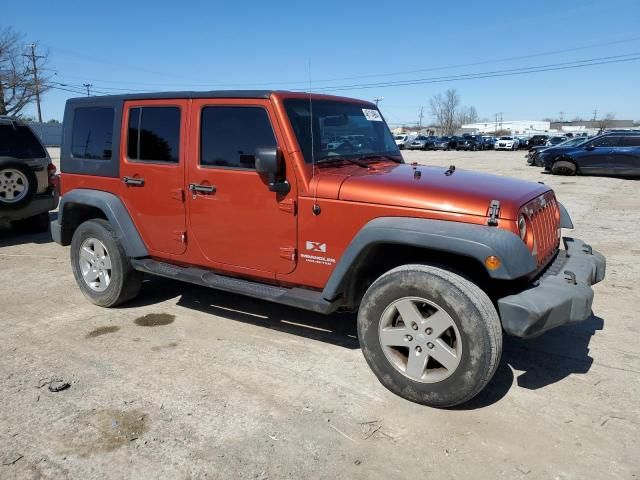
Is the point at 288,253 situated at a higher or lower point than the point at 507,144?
lower

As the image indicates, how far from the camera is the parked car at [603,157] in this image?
16.6 metres

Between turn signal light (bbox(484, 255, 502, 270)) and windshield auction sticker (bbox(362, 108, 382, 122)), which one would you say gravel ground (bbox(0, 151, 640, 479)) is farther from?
windshield auction sticker (bbox(362, 108, 382, 122))

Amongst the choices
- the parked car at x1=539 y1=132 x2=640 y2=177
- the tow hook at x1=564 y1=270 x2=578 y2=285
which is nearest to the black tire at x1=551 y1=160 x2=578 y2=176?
the parked car at x1=539 y1=132 x2=640 y2=177

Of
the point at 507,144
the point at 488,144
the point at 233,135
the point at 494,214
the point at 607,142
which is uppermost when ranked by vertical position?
the point at 488,144

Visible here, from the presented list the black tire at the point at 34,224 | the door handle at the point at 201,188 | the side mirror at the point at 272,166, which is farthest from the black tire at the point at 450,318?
the black tire at the point at 34,224

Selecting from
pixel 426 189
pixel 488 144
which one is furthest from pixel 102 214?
pixel 488 144

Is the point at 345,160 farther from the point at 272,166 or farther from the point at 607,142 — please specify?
the point at 607,142

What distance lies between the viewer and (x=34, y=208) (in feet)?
25.7

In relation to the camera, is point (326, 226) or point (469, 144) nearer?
point (326, 226)

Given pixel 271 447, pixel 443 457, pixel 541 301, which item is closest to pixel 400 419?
pixel 443 457

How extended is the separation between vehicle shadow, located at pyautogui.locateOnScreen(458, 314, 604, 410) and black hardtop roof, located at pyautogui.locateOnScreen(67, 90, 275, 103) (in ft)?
8.45

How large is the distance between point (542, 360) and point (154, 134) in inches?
141

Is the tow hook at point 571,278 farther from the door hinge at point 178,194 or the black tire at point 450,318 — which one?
the door hinge at point 178,194

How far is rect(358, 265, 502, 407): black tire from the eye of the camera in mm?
2951
